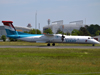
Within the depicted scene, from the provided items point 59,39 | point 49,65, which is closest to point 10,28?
point 59,39

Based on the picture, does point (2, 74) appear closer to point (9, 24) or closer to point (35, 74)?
point (35, 74)

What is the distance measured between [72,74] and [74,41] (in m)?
31.5

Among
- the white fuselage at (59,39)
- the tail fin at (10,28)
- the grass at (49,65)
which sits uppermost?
the tail fin at (10,28)

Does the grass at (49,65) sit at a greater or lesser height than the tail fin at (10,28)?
lesser

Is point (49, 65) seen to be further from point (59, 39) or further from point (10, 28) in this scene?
point (10, 28)

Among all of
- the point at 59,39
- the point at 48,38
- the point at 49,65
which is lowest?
the point at 49,65

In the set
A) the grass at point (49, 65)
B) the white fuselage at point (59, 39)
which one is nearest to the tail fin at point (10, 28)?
the white fuselage at point (59, 39)

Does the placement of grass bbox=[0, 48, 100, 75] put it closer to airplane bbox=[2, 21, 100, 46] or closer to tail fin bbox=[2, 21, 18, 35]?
airplane bbox=[2, 21, 100, 46]

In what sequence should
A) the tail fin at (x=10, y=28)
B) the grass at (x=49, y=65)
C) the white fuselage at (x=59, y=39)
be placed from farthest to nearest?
the tail fin at (x=10, y=28) → the white fuselage at (x=59, y=39) → the grass at (x=49, y=65)

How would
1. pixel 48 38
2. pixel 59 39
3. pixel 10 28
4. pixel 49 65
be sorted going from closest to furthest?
pixel 49 65 → pixel 59 39 → pixel 10 28 → pixel 48 38

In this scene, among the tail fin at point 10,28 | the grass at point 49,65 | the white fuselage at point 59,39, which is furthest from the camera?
the tail fin at point 10,28

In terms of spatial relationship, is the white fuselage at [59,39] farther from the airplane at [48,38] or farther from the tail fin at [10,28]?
the tail fin at [10,28]

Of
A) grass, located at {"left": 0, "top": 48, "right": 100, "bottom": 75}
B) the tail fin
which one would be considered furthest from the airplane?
grass, located at {"left": 0, "top": 48, "right": 100, "bottom": 75}

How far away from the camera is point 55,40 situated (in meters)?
43.5
